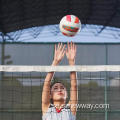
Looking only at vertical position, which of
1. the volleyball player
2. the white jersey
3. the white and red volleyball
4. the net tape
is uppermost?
the white and red volleyball

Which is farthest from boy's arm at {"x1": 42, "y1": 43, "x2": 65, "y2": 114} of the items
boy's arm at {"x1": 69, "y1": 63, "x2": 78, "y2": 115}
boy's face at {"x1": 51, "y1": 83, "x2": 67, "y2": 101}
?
boy's arm at {"x1": 69, "y1": 63, "x2": 78, "y2": 115}

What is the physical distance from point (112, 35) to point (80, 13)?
945 centimetres

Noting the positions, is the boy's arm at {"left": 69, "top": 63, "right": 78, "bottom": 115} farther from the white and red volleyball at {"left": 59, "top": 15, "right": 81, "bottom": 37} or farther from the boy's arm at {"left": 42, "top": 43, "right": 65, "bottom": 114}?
the white and red volleyball at {"left": 59, "top": 15, "right": 81, "bottom": 37}

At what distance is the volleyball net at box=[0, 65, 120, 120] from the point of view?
10.9 m

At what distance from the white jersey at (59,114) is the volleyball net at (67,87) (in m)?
4.89

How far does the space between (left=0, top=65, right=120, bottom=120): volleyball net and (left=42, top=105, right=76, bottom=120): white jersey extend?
4891mm

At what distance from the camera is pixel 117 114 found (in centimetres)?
1091

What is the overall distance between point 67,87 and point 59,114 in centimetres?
526

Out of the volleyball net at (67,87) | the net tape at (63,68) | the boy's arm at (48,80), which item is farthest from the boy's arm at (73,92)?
the volleyball net at (67,87)

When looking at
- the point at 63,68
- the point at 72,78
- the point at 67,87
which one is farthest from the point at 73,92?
the point at 67,87

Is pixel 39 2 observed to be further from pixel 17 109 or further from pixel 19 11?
pixel 17 109

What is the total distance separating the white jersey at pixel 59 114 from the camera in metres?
5.66

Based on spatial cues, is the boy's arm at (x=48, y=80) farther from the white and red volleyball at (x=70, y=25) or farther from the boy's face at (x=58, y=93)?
the white and red volleyball at (x=70, y=25)

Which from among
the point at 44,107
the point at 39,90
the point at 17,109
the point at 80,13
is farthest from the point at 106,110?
the point at 80,13
